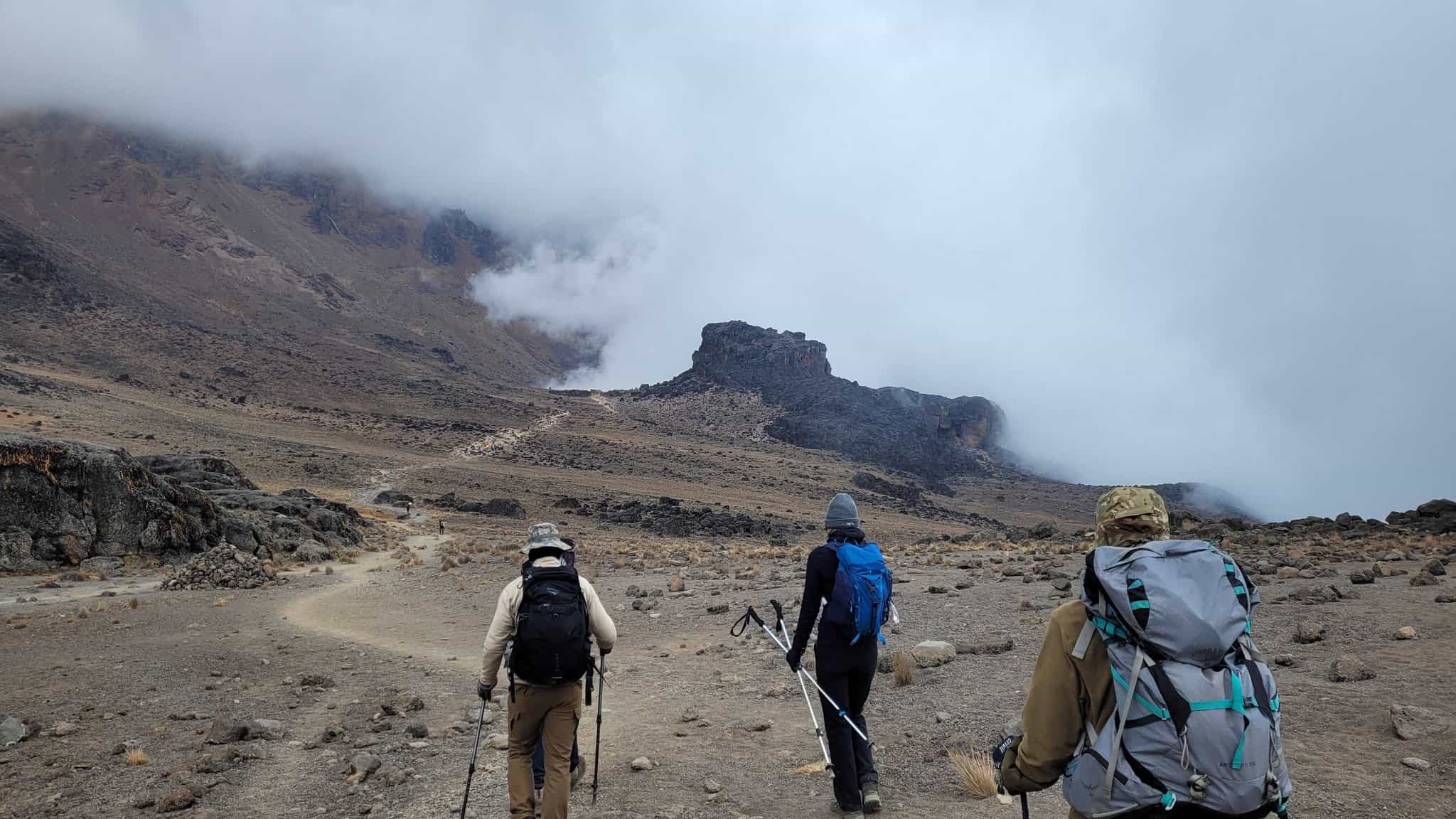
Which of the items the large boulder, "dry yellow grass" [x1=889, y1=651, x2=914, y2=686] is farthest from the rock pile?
"dry yellow grass" [x1=889, y1=651, x2=914, y2=686]

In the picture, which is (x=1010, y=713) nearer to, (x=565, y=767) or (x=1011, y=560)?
(x=565, y=767)

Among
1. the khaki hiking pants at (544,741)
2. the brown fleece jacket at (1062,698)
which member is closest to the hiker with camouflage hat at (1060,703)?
the brown fleece jacket at (1062,698)

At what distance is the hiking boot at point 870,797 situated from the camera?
17.6ft

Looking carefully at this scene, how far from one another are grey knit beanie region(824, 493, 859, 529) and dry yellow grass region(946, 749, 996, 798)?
2227 mm

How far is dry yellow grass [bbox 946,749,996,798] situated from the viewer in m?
5.68

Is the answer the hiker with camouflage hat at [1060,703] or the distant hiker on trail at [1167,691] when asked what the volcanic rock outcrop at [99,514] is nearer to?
the hiker with camouflage hat at [1060,703]

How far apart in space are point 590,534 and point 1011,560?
85.9 ft

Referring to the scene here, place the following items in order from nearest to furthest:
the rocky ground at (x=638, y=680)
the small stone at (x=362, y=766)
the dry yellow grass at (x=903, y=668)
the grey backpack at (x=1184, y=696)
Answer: the grey backpack at (x=1184, y=696)
the rocky ground at (x=638, y=680)
the small stone at (x=362, y=766)
the dry yellow grass at (x=903, y=668)

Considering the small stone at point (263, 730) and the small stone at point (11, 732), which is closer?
the small stone at point (11, 732)

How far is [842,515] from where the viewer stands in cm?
527

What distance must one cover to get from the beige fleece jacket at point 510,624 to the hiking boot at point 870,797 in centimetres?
208

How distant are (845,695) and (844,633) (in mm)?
466

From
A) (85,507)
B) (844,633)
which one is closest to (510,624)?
(844,633)

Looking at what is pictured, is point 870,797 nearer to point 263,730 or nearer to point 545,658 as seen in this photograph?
point 545,658
